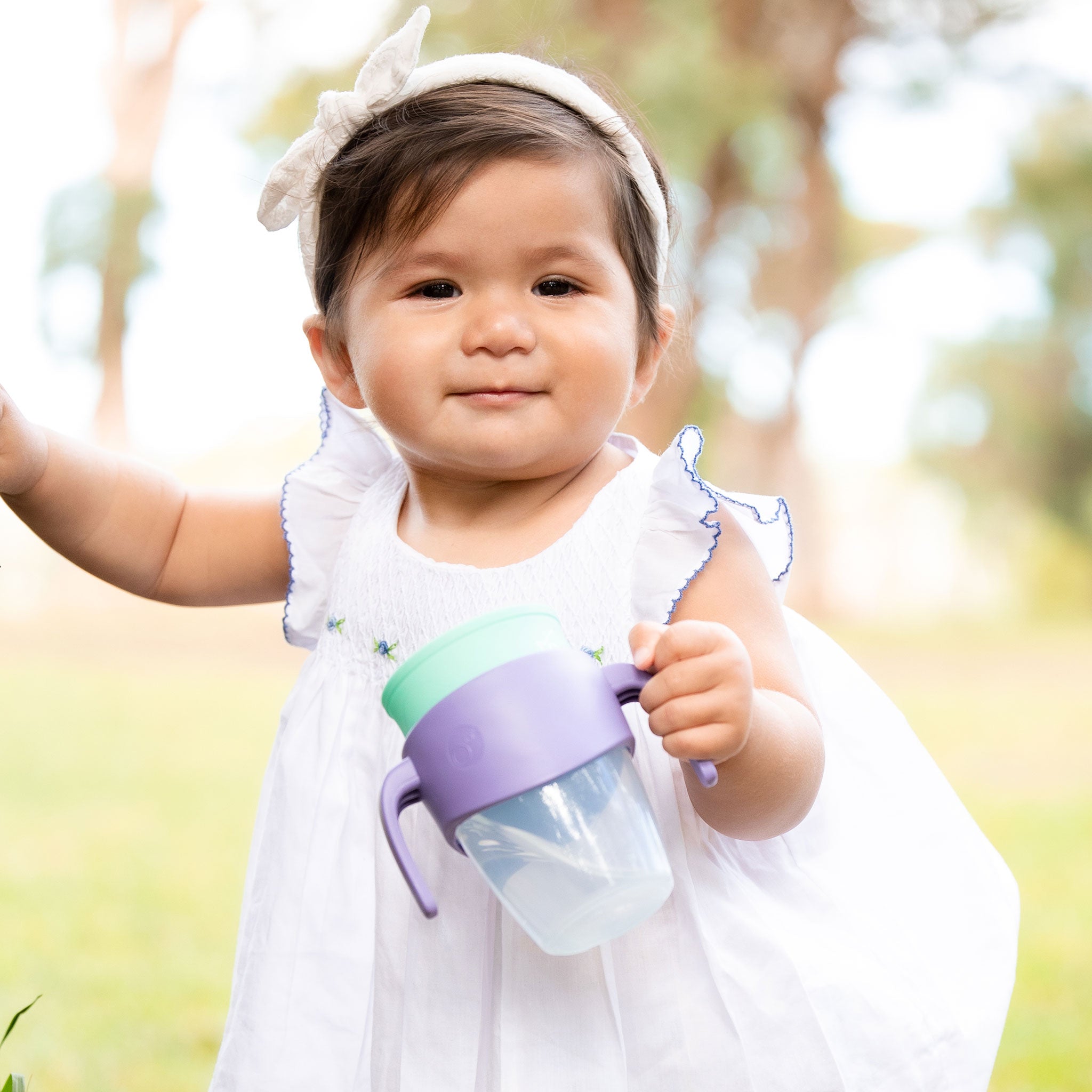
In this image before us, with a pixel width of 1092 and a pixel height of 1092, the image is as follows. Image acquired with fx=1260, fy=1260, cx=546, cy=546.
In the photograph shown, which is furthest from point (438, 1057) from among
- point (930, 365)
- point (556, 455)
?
point (930, 365)

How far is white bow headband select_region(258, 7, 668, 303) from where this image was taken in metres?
1.03

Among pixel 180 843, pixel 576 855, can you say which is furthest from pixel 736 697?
pixel 180 843

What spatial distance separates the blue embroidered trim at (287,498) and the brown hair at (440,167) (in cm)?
13

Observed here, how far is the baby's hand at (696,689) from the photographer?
31.3 inches

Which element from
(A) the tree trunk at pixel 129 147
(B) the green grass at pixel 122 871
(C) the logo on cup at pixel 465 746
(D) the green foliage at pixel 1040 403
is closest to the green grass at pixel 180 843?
(B) the green grass at pixel 122 871

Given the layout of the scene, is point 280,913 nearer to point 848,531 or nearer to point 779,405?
point 779,405

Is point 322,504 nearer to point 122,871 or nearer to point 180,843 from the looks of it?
point 122,871

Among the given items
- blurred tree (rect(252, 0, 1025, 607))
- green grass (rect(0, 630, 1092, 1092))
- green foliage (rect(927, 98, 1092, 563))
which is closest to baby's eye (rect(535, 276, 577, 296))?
green grass (rect(0, 630, 1092, 1092))

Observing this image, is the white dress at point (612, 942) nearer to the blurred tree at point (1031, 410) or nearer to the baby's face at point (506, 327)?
the baby's face at point (506, 327)

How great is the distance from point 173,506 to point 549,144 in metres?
0.49

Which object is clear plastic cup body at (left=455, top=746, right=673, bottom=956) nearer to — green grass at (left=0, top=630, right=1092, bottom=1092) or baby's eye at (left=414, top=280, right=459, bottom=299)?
baby's eye at (left=414, top=280, right=459, bottom=299)

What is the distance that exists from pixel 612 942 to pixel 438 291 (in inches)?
20.6

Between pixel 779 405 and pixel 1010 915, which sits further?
pixel 779 405

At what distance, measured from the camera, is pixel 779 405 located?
26.6 ft
